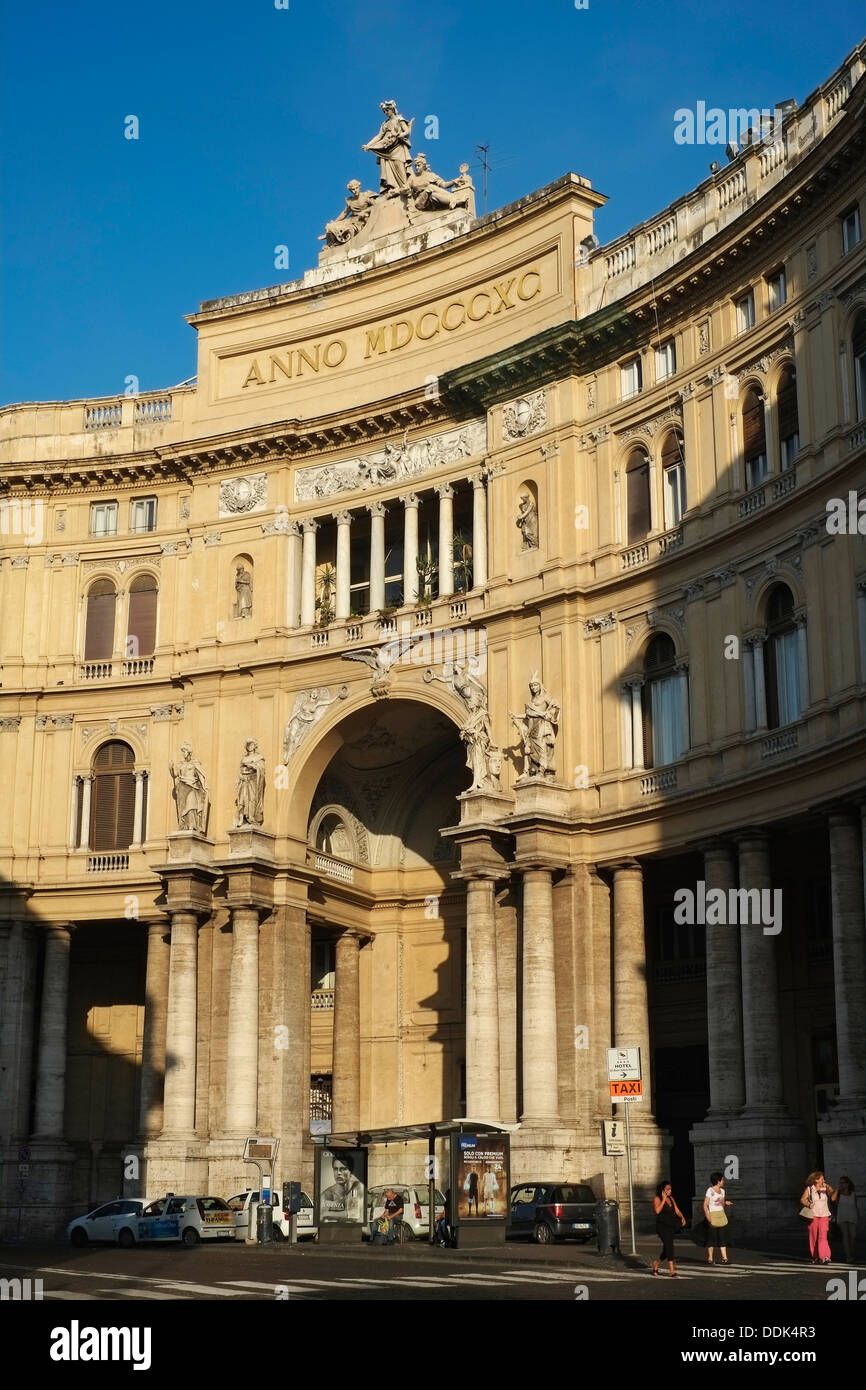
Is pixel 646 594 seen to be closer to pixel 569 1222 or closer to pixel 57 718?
pixel 569 1222

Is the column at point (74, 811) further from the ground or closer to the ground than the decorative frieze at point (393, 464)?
closer to the ground

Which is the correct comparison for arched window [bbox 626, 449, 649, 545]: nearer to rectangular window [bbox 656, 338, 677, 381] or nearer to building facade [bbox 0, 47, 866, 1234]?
building facade [bbox 0, 47, 866, 1234]

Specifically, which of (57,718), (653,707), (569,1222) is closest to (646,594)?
(653,707)

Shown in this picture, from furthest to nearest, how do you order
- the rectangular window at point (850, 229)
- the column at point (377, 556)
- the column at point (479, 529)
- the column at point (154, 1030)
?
the column at point (377, 556)
the column at point (154, 1030)
the column at point (479, 529)
the rectangular window at point (850, 229)

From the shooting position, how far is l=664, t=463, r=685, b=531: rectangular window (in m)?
43.5

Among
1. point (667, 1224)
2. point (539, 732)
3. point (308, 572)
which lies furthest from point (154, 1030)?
point (667, 1224)

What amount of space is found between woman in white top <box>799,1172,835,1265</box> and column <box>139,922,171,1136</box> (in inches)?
949

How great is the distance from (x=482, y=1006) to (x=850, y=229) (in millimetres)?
19518

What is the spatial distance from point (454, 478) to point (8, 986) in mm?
19533

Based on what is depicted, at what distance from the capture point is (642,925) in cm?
4288

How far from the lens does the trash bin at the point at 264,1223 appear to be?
1594 inches

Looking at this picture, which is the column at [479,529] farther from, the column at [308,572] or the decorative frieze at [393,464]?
the column at [308,572]

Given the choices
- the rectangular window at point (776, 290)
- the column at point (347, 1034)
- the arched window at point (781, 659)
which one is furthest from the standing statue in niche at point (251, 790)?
the rectangular window at point (776, 290)

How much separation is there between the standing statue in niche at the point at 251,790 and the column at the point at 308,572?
14.4ft
